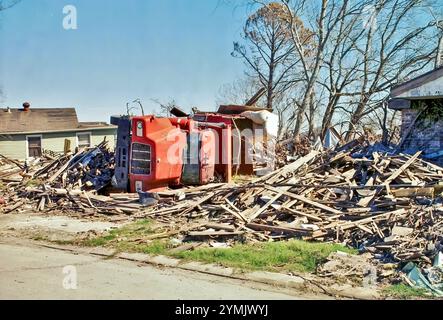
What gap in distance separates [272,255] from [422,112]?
324 inches

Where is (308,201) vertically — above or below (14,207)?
above

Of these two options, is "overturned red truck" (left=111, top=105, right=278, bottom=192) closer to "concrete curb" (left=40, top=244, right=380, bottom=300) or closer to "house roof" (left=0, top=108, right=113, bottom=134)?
"concrete curb" (left=40, top=244, right=380, bottom=300)

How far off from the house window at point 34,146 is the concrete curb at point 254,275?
27021 millimetres

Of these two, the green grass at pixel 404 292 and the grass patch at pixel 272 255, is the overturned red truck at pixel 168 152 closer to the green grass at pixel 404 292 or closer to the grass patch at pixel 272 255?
the grass patch at pixel 272 255

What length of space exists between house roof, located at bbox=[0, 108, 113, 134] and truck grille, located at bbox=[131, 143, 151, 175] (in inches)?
→ 907

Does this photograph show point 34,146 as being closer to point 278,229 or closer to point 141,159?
point 141,159

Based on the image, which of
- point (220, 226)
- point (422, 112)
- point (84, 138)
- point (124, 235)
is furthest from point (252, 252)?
point (84, 138)

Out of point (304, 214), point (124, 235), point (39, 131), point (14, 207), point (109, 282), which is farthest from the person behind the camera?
point (39, 131)

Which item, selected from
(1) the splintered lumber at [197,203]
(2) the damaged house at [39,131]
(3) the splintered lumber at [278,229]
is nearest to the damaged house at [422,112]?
(3) the splintered lumber at [278,229]

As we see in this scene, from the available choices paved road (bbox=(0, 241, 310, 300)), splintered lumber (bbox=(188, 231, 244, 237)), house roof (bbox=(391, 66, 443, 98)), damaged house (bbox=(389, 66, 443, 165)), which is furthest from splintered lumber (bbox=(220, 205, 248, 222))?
house roof (bbox=(391, 66, 443, 98))

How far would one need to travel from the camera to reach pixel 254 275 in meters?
6.15

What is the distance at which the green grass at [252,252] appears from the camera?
21.4ft
